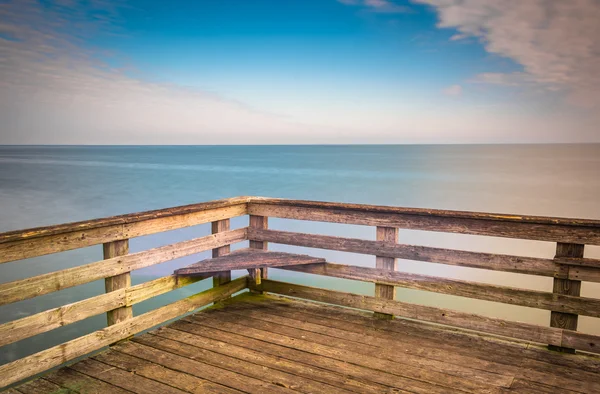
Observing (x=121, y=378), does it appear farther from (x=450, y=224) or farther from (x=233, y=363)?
(x=450, y=224)

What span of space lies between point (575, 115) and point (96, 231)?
5923 centimetres

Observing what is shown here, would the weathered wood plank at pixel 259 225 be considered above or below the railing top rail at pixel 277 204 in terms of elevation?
below

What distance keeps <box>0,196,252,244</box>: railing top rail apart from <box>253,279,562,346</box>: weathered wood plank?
42.3 inches

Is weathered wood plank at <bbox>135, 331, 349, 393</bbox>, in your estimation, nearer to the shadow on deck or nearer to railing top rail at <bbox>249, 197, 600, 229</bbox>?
the shadow on deck

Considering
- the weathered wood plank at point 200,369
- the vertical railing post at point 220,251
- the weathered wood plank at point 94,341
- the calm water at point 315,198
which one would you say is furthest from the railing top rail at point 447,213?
the calm water at point 315,198

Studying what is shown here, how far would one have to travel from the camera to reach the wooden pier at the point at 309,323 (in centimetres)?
253

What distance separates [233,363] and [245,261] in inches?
40.8

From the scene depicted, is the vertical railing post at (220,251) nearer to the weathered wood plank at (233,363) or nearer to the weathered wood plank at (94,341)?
the weathered wood plank at (94,341)

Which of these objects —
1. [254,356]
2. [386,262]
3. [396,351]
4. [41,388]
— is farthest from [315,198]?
[41,388]

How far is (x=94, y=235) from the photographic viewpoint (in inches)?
114

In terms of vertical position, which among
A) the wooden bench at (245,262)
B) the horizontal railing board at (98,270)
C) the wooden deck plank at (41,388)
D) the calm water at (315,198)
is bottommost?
the calm water at (315,198)

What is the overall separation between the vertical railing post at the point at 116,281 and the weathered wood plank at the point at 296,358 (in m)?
0.35

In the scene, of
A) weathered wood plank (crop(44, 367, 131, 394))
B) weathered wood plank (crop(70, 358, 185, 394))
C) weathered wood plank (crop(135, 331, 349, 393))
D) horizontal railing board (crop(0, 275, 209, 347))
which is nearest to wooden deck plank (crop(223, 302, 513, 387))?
weathered wood plank (crop(135, 331, 349, 393))

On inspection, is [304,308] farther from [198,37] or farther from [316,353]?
[198,37]
